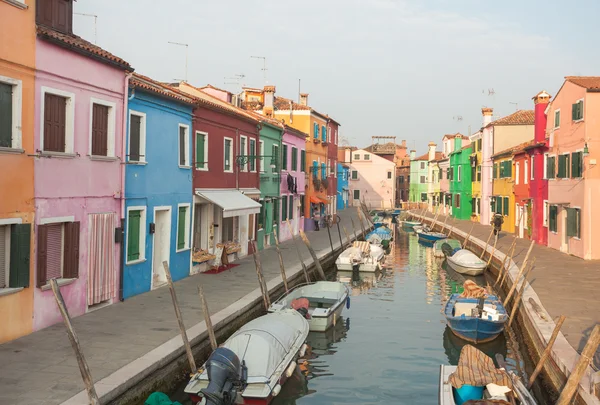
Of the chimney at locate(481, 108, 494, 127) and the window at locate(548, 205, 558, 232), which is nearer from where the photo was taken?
the window at locate(548, 205, 558, 232)

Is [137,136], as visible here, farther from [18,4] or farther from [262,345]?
[262,345]

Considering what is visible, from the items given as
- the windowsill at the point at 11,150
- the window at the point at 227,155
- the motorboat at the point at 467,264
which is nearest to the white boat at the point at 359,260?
the motorboat at the point at 467,264

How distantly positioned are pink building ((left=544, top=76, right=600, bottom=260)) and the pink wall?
20.3 m

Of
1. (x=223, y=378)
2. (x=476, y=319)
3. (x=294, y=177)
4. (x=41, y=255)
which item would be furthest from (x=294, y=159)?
(x=223, y=378)

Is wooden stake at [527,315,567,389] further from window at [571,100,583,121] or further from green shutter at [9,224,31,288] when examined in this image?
window at [571,100,583,121]

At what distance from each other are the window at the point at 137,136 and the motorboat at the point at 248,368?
6737 mm

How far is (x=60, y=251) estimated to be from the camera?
13586 millimetres

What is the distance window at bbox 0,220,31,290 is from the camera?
1191 centimetres

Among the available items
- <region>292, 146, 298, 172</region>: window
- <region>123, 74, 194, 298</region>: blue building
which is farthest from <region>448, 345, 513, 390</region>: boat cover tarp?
<region>292, 146, 298, 172</region>: window

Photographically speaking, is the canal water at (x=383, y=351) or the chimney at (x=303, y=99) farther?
the chimney at (x=303, y=99)

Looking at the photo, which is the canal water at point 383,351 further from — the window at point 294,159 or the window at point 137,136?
the window at point 294,159

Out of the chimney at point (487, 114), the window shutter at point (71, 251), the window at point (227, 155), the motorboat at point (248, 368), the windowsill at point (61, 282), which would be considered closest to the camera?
the motorboat at point (248, 368)

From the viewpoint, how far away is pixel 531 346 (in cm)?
1502

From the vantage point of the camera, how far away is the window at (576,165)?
2705 centimetres
